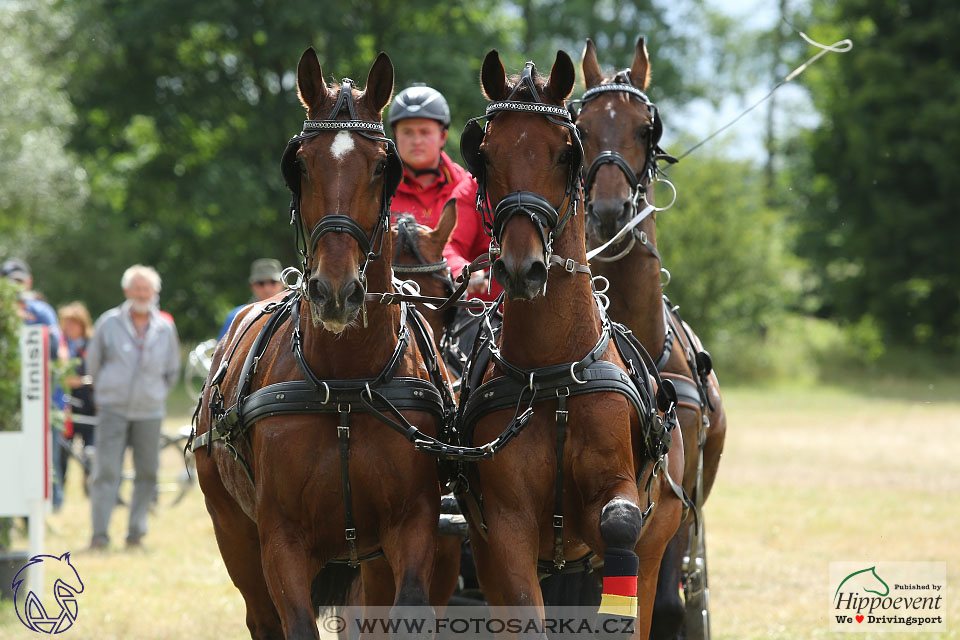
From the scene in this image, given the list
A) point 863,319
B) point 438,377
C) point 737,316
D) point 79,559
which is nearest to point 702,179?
point 737,316

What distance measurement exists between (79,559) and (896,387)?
20580 mm

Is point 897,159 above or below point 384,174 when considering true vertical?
above

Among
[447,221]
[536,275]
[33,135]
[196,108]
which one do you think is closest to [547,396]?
[536,275]

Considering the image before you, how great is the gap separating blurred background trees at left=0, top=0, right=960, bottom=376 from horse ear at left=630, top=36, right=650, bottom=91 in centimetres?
1777

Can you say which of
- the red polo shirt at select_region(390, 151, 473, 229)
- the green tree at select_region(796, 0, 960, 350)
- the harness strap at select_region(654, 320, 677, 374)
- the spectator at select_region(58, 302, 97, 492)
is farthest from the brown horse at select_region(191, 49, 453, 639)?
the green tree at select_region(796, 0, 960, 350)

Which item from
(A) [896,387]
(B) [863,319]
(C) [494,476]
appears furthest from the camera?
(B) [863,319]

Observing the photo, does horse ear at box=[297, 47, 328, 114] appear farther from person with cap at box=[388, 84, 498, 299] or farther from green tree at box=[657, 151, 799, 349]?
green tree at box=[657, 151, 799, 349]

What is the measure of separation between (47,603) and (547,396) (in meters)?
5.13

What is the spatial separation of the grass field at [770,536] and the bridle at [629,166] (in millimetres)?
2892

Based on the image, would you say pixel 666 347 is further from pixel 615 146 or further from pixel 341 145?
pixel 341 145

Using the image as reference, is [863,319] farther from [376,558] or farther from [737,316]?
[376,558]

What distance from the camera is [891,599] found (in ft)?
21.6

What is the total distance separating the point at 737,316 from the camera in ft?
101

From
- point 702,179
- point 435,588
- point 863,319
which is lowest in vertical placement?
point 435,588
